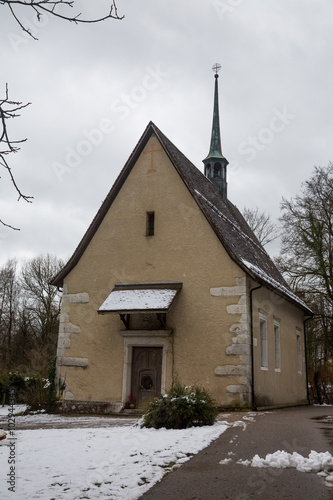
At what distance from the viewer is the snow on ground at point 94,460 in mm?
4297

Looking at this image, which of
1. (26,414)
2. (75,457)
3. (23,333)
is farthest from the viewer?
(23,333)

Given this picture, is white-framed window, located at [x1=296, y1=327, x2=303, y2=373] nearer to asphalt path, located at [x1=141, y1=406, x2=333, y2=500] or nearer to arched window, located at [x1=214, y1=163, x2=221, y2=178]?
arched window, located at [x1=214, y1=163, x2=221, y2=178]

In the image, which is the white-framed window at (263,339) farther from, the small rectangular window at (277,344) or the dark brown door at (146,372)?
the dark brown door at (146,372)

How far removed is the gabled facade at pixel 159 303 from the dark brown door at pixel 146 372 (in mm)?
27

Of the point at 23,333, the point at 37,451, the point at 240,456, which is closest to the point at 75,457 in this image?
the point at 37,451

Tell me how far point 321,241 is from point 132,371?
519 inches

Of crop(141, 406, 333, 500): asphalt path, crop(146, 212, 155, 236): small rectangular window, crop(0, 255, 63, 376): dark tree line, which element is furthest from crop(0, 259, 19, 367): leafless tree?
crop(141, 406, 333, 500): asphalt path

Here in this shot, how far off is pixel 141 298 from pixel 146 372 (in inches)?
83.1

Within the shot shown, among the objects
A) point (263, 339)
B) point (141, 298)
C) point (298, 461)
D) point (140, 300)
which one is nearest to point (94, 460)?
point (298, 461)

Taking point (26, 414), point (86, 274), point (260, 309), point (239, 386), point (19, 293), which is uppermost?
point (19, 293)

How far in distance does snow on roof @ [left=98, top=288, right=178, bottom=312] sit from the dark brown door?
1516mm

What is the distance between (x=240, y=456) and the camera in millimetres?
5688

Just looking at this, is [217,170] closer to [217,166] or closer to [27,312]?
[217,166]

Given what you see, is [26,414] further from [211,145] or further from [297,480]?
[211,145]
